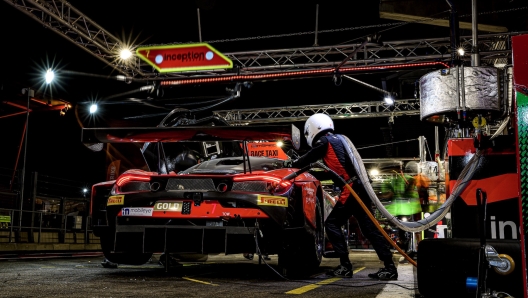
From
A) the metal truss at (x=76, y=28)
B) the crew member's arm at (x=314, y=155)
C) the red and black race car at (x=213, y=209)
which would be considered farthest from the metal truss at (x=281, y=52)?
the crew member's arm at (x=314, y=155)

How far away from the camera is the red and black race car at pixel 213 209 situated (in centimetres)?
505

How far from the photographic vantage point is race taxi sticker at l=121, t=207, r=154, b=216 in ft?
17.3

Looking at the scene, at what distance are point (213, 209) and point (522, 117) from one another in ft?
11.4

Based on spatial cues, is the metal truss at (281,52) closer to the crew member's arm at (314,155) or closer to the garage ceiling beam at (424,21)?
the garage ceiling beam at (424,21)

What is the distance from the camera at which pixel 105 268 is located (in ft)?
21.6

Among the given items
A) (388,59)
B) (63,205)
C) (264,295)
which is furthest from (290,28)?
(264,295)

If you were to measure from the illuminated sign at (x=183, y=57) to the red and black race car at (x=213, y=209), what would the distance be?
883 cm

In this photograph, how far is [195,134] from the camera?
17.5 ft

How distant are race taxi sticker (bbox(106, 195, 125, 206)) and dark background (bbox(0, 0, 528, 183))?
853cm

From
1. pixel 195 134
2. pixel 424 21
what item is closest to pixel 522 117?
pixel 195 134

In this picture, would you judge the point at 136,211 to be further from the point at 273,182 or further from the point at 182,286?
the point at 273,182

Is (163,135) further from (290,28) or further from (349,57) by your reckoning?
(290,28)

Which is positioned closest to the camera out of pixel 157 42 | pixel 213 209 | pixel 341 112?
pixel 213 209

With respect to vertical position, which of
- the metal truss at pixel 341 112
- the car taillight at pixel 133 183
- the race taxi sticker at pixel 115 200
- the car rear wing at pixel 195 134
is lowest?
the race taxi sticker at pixel 115 200
